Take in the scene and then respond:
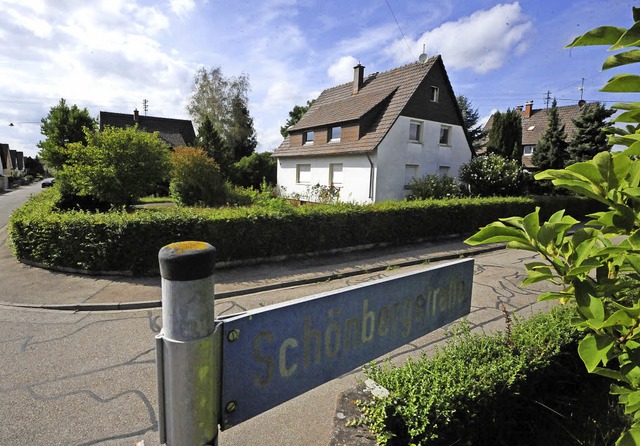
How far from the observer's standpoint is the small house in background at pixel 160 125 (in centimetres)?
4122

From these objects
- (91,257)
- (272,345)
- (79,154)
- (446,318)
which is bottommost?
(91,257)

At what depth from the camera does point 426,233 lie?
13.1 meters

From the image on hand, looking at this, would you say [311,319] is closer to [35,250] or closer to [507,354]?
[507,354]

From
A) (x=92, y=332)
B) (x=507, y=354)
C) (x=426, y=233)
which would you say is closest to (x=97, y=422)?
(x=92, y=332)

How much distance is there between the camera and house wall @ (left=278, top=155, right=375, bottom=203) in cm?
1973

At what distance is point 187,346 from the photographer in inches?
33.2

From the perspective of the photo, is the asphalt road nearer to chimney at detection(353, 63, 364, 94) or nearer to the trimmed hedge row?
the trimmed hedge row

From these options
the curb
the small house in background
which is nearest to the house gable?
the curb

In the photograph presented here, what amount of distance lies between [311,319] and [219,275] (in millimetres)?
7689

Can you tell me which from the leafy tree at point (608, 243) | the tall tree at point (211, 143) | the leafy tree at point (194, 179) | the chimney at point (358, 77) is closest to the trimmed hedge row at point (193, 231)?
the leafy tree at point (608, 243)

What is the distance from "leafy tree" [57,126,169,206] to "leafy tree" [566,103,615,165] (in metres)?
26.9

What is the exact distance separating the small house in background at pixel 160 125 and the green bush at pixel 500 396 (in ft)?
140

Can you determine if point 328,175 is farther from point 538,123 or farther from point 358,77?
point 538,123

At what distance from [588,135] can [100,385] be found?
3145cm
